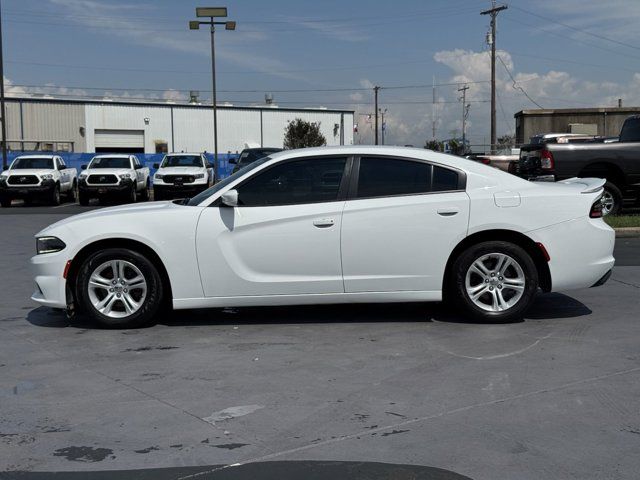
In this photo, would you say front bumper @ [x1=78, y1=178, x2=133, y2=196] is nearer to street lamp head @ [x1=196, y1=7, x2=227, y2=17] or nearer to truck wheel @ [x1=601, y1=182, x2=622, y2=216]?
street lamp head @ [x1=196, y1=7, x2=227, y2=17]

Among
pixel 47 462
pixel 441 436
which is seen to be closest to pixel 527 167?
pixel 441 436

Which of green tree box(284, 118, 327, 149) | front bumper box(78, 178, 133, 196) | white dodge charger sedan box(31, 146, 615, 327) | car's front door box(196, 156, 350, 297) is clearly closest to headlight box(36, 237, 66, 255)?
white dodge charger sedan box(31, 146, 615, 327)

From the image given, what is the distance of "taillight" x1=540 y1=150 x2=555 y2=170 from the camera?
14719 mm

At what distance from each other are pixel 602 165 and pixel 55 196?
18776 mm

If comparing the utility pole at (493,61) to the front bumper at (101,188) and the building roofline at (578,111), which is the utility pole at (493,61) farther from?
the front bumper at (101,188)

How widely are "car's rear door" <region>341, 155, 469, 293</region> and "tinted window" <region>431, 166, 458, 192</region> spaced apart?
0.19 ft

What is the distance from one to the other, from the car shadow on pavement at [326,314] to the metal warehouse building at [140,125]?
62944 mm

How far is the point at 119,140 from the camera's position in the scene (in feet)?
247

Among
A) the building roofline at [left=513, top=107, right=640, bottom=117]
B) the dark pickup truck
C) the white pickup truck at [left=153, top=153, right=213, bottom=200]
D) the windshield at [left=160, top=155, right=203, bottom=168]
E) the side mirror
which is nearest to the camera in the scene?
the side mirror

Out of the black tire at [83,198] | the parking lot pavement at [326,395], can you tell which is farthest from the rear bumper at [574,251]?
the black tire at [83,198]

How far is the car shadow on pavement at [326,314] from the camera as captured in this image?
7.12 metres

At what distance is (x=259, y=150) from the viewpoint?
26906mm

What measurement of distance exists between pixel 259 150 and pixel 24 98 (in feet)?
169

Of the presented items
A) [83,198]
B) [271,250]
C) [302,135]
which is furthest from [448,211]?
[302,135]
